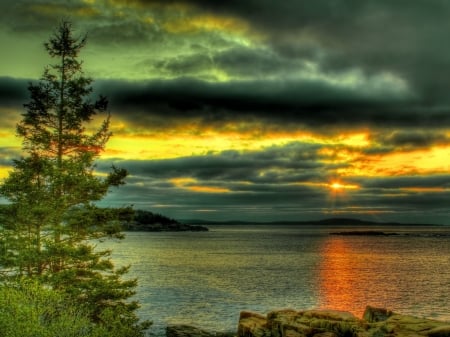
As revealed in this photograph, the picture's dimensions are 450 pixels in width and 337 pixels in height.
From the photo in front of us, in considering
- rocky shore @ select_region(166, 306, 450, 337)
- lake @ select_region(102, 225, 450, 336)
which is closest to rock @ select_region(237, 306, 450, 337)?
rocky shore @ select_region(166, 306, 450, 337)

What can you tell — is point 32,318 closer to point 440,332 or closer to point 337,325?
point 337,325

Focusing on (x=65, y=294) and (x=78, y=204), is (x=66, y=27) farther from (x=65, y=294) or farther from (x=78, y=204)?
(x=65, y=294)

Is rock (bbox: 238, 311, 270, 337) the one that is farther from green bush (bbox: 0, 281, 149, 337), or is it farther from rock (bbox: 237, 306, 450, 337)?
green bush (bbox: 0, 281, 149, 337)

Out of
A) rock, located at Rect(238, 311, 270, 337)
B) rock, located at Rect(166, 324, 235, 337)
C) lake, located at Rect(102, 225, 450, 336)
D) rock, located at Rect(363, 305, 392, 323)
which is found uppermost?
rock, located at Rect(363, 305, 392, 323)

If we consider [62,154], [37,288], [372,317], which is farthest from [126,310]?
[372,317]

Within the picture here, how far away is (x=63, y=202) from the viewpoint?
3359 centimetres

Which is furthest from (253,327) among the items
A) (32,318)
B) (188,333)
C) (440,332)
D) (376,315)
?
(32,318)

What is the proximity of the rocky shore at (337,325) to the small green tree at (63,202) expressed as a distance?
356 inches

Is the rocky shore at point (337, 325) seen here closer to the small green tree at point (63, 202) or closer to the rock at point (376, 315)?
the rock at point (376, 315)

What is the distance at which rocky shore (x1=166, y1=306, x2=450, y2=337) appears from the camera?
28.7 metres

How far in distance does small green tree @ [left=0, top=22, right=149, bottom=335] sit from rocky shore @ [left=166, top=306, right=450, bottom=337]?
9049 millimetres

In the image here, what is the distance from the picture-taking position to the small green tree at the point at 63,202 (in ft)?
106

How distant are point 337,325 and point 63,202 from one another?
66.3 ft

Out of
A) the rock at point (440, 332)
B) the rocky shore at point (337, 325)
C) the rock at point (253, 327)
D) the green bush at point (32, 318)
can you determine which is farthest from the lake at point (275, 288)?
the rock at point (440, 332)
